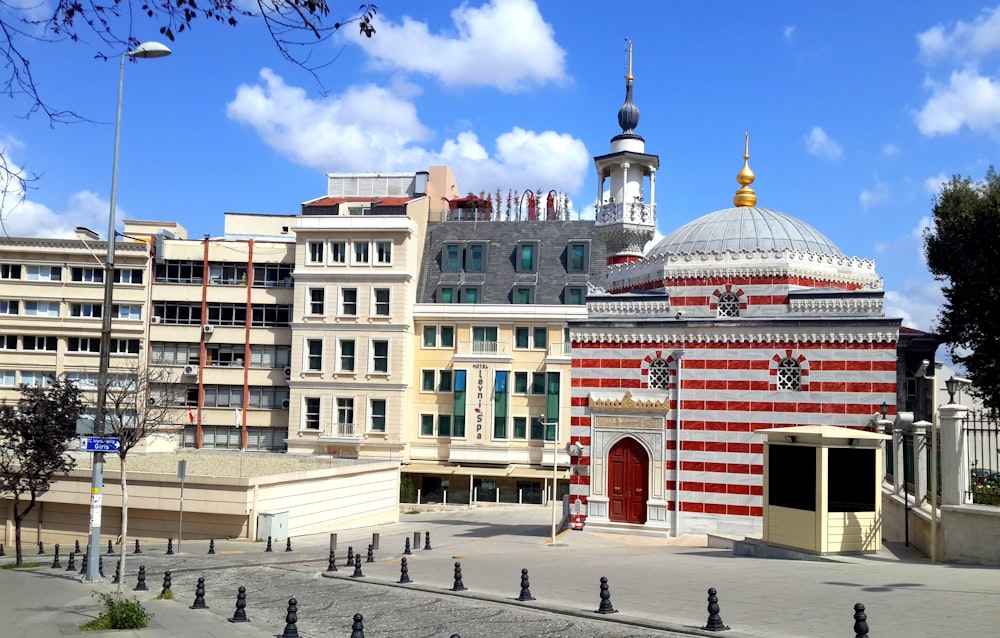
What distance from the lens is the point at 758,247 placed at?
32.5 m

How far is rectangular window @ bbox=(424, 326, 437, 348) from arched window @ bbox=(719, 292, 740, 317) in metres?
22.5

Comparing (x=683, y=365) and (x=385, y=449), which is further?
(x=385, y=449)

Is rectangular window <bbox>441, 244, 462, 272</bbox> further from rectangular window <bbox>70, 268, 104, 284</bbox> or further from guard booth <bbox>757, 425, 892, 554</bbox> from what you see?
guard booth <bbox>757, 425, 892, 554</bbox>

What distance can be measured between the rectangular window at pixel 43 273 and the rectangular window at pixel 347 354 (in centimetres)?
1651

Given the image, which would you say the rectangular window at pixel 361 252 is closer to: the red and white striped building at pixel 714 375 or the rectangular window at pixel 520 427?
the rectangular window at pixel 520 427

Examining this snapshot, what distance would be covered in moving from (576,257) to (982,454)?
3385cm

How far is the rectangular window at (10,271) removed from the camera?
51.6 m

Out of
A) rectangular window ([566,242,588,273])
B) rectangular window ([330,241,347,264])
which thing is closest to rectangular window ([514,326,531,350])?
rectangular window ([566,242,588,273])

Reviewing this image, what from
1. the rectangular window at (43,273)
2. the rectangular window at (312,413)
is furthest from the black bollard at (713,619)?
the rectangular window at (43,273)

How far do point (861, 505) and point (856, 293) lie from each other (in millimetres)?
9252

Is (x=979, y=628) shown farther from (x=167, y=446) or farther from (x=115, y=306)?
(x=115, y=306)

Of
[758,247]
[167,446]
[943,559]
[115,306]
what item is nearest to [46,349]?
[115,306]

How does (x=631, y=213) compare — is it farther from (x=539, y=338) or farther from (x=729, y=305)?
(x=539, y=338)

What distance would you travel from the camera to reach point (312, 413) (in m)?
49.2
